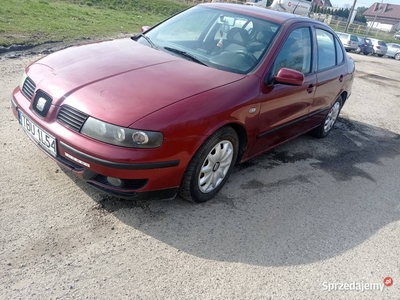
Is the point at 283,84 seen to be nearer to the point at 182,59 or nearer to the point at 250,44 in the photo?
the point at 250,44

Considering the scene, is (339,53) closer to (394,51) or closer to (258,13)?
(258,13)

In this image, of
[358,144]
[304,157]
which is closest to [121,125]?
[304,157]

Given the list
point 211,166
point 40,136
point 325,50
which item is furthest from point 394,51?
point 40,136

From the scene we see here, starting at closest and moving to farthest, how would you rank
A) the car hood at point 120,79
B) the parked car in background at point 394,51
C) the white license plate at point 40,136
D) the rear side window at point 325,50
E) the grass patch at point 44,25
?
the car hood at point 120,79
the white license plate at point 40,136
the rear side window at point 325,50
the grass patch at point 44,25
the parked car in background at point 394,51

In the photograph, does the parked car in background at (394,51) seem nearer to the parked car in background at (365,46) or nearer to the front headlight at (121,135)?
the parked car in background at (365,46)

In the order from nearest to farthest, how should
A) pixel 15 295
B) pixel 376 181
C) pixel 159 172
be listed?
pixel 15 295
pixel 159 172
pixel 376 181

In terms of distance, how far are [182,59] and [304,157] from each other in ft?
7.38

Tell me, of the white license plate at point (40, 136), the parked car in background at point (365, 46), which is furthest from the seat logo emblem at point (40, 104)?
the parked car in background at point (365, 46)

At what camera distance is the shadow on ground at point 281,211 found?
2863 mm

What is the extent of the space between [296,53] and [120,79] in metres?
2.07

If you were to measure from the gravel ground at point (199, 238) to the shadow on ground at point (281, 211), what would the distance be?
1 cm

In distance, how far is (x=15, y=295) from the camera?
7.01 ft

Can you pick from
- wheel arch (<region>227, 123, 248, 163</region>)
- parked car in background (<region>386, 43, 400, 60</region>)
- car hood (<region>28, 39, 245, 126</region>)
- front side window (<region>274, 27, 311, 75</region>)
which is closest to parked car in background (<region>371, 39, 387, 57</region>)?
parked car in background (<region>386, 43, 400, 60</region>)

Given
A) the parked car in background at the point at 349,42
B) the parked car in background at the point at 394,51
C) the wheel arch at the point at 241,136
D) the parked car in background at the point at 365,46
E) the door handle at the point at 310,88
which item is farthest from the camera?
the parked car in background at the point at 394,51
